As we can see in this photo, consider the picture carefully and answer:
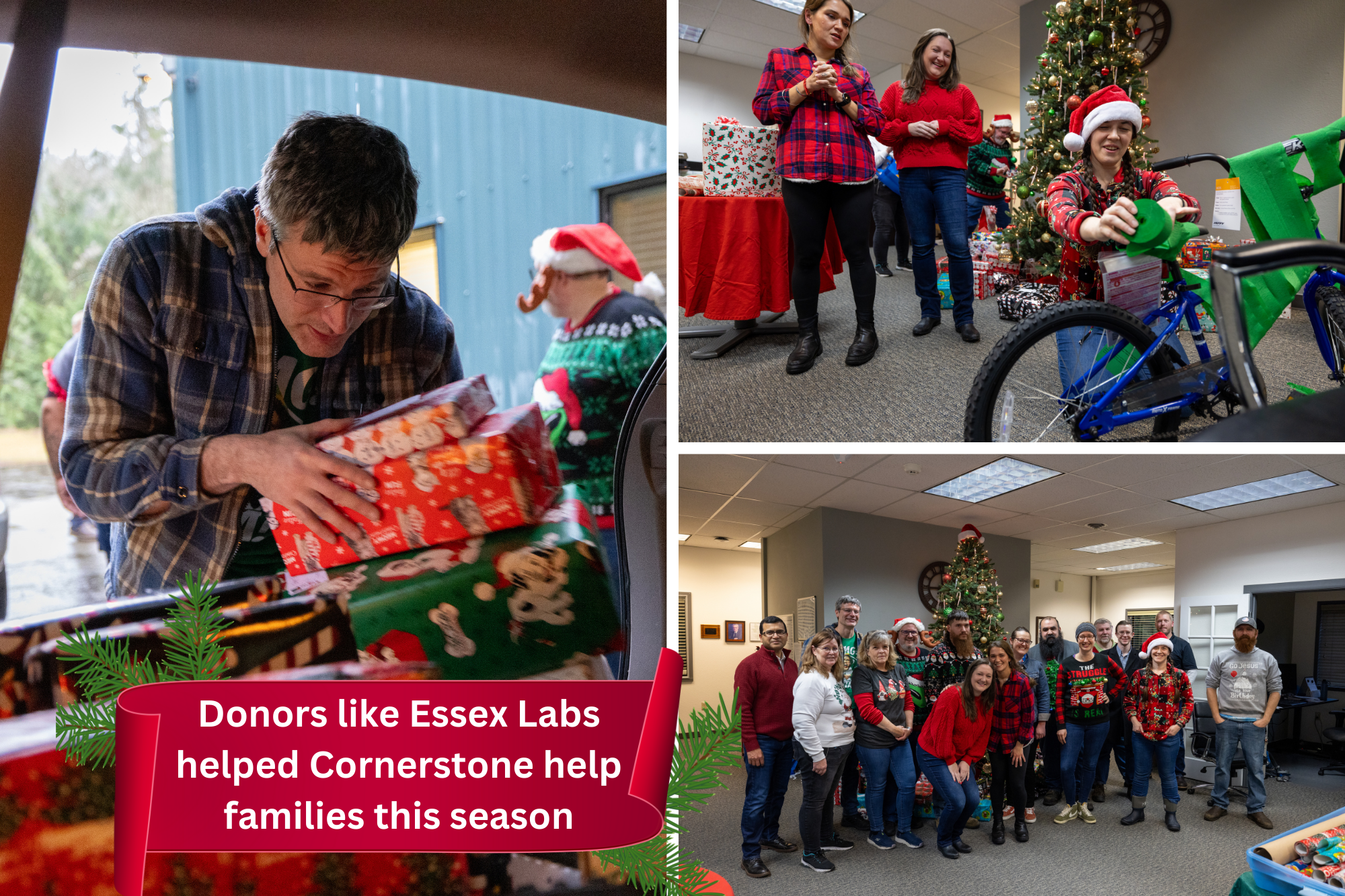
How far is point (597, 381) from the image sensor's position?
159 cm

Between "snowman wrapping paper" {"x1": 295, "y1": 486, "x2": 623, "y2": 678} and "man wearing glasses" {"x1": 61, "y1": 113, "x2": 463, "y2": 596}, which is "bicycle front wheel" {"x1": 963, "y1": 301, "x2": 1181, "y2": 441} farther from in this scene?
"man wearing glasses" {"x1": 61, "y1": 113, "x2": 463, "y2": 596}

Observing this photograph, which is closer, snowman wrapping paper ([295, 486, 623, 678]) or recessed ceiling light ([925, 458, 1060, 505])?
snowman wrapping paper ([295, 486, 623, 678])

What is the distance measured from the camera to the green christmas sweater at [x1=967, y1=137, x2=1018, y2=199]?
5.60 ft

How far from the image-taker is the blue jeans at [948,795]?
2.40 meters

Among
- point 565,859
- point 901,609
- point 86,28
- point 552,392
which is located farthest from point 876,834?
point 86,28

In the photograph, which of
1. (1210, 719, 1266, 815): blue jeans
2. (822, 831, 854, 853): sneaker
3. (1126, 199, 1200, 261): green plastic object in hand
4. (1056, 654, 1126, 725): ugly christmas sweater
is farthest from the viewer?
(1056, 654, 1126, 725): ugly christmas sweater

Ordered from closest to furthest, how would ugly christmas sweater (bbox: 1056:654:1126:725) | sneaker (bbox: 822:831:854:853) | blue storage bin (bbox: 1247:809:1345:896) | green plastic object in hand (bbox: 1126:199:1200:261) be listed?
green plastic object in hand (bbox: 1126:199:1200:261) → blue storage bin (bbox: 1247:809:1345:896) → sneaker (bbox: 822:831:854:853) → ugly christmas sweater (bbox: 1056:654:1126:725)

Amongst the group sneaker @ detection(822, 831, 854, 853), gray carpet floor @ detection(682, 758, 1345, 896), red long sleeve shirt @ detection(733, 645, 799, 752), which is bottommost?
gray carpet floor @ detection(682, 758, 1345, 896)

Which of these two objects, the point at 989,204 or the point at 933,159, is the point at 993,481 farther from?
the point at 933,159

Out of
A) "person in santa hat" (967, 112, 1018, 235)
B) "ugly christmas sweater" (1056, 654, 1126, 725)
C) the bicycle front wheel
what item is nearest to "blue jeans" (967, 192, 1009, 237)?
"person in santa hat" (967, 112, 1018, 235)

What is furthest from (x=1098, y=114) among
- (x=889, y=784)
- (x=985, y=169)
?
(x=889, y=784)

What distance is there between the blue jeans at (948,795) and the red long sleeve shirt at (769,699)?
58 centimetres

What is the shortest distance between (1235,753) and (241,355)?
3.61 meters

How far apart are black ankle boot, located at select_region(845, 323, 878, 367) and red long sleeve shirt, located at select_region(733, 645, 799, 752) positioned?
3.47ft
